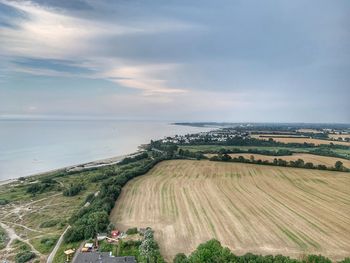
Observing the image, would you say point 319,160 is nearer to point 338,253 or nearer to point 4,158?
point 338,253

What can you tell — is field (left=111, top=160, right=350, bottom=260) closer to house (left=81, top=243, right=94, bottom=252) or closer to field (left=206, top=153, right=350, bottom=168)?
house (left=81, top=243, right=94, bottom=252)

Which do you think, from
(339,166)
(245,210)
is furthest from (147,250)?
(339,166)

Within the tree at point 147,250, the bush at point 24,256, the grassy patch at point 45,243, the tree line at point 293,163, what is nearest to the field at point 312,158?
the tree line at point 293,163

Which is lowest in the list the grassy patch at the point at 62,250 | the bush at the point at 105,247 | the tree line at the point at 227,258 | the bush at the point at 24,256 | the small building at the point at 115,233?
the bush at the point at 24,256

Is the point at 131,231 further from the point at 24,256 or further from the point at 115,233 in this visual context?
the point at 24,256

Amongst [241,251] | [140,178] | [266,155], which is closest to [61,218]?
[140,178]

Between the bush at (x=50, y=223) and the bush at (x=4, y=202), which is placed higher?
the bush at (x=50, y=223)

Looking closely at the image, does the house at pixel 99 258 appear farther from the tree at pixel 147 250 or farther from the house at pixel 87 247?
the house at pixel 87 247
